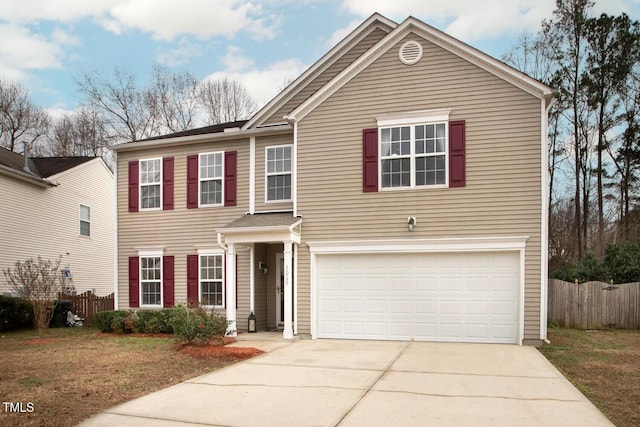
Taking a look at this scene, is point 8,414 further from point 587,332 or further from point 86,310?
point 587,332

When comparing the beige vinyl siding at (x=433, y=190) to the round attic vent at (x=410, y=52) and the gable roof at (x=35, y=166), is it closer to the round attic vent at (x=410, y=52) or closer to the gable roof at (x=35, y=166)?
the round attic vent at (x=410, y=52)

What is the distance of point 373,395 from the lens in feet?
23.5

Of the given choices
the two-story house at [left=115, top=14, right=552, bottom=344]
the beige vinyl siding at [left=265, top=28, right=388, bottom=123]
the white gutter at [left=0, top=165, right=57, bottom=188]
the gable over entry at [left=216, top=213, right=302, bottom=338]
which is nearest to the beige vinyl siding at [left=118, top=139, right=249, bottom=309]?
the two-story house at [left=115, top=14, right=552, bottom=344]

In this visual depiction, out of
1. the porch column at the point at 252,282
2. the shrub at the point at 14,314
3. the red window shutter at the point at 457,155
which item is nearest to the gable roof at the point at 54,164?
the shrub at the point at 14,314

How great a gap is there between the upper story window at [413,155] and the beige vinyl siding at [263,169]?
3.09 meters

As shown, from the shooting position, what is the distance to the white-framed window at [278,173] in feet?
48.1

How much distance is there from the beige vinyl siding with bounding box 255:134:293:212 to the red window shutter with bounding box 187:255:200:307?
259cm

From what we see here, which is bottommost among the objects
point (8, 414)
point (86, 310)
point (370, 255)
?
point (86, 310)

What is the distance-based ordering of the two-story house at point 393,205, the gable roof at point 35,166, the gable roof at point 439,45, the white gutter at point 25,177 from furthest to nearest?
the gable roof at point 35,166
the white gutter at point 25,177
the two-story house at point 393,205
the gable roof at point 439,45

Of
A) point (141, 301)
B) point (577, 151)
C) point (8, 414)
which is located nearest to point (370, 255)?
point (141, 301)

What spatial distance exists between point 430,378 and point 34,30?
73.6ft

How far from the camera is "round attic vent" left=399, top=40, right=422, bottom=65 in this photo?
12.9 m

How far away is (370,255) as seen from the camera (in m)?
13.2

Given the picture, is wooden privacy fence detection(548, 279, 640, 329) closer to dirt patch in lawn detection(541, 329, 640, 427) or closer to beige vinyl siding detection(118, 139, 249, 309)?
dirt patch in lawn detection(541, 329, 640, 427)
